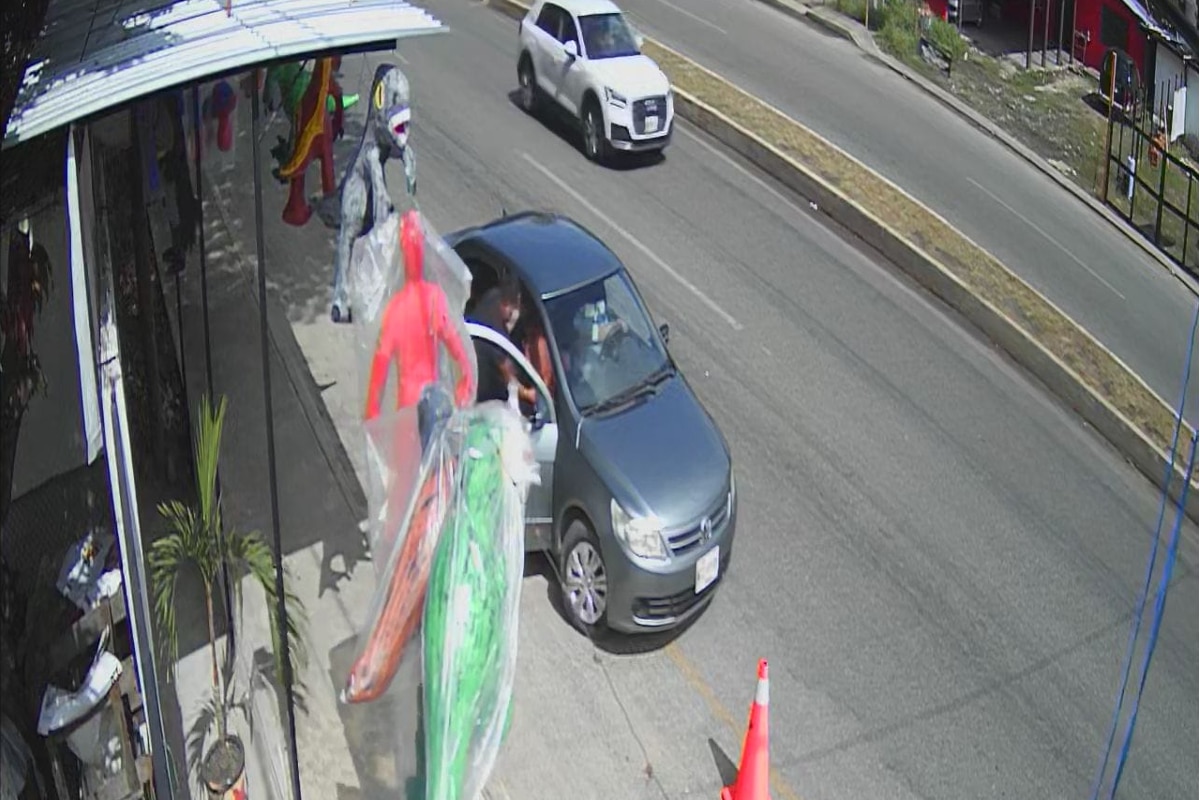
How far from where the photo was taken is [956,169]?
20.5 meters

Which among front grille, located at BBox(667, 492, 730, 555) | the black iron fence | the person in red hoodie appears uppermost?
the person in red hoodie

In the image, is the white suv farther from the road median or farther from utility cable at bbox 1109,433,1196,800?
utility cable at bbox 1109,433,1196,800

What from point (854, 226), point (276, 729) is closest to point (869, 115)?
point (854, 226)

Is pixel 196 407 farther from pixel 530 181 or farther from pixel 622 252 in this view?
pixel 530 181

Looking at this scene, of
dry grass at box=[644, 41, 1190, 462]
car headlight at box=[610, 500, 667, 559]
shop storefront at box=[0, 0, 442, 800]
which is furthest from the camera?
dry grass at box=[644, 41, 1190, 462]

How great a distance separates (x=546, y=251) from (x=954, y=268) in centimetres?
667

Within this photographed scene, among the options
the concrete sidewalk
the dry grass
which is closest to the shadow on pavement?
the concrete sidewalk

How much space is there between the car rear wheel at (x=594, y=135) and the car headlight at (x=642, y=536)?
884 centimetres

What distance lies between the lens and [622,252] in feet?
48.9

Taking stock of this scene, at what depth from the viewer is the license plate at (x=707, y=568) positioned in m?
9.30

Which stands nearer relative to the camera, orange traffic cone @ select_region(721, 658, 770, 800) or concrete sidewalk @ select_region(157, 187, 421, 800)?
concrete sidewalk @ select_region(157, 187, 421, 800)

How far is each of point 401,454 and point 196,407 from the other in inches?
68.5

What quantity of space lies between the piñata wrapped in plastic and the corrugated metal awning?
53.3 inches

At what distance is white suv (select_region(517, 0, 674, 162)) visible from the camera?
662 inches
